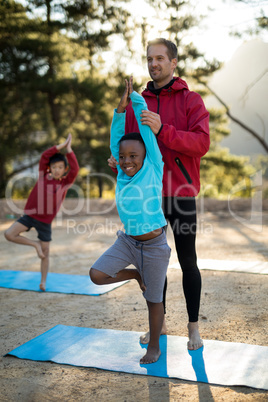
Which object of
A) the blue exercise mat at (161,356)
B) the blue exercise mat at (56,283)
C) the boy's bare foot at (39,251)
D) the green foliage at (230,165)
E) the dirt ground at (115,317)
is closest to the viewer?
the dirt ground at (115,317)

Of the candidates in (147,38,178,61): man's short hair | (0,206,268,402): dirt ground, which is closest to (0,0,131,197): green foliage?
(0,206,268,402): dirt ground

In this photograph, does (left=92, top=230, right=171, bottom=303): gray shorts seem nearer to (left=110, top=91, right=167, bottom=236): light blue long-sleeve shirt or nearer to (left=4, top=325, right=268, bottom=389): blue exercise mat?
(left=110, top=91, right=167, bottom=236): light blue long-sleeve shirt

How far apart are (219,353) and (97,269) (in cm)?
84

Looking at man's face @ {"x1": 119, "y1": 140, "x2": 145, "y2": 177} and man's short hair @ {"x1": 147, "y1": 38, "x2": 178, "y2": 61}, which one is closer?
man's face @ {"x1": 119, "y1": 140, "x2": 145, "y2": 177}

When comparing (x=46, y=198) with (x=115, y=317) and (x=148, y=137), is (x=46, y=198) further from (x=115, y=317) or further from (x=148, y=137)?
(x=148, y=137)

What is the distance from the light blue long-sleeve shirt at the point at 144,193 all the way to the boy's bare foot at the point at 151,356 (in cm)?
66

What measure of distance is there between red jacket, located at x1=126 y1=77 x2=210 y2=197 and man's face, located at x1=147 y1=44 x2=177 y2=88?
0.25ft

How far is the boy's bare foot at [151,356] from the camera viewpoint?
2330 mm

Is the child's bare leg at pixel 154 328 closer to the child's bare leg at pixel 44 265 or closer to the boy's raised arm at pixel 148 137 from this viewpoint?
the boy's raised arm at pixel 148 137

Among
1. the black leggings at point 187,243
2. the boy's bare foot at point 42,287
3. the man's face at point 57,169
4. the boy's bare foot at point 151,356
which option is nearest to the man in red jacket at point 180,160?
the black leggings at point 187,243

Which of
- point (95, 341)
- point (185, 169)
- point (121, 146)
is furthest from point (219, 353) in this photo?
point (121, 146)

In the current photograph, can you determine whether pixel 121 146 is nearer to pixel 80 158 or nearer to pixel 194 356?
pixel 194 356

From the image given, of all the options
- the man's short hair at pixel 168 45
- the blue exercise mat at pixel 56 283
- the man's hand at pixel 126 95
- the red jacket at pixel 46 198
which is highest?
the man's short hair at pixel 168 45

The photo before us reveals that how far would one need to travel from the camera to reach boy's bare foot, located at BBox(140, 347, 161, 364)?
2.33 meters
